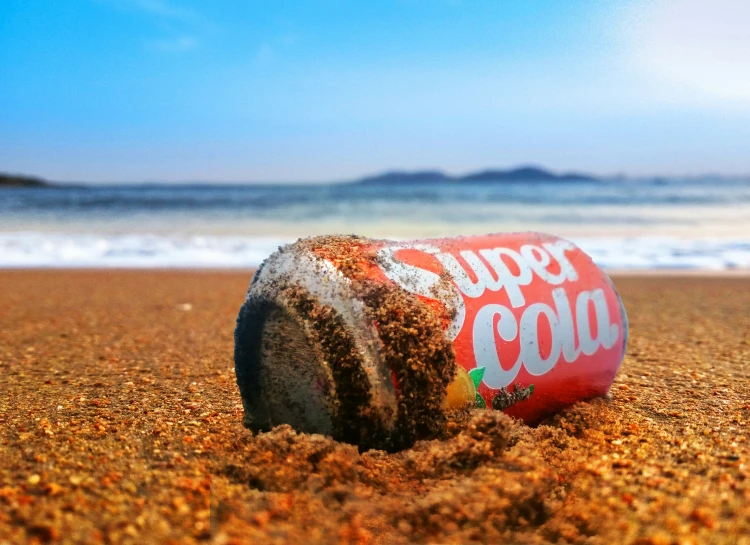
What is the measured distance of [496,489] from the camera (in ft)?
5.63

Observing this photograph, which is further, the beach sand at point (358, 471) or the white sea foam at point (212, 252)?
the white sea foam at point (212, 252)

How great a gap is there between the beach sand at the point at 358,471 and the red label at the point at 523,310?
0.13 meters

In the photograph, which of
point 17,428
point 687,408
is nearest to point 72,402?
point 17,428

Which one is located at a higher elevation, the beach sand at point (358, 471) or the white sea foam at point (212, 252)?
the white sea foam at point (212, 252)

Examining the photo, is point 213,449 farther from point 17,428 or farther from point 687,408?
point 687,408

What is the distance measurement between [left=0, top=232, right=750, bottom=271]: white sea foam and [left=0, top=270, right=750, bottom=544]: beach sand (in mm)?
6123

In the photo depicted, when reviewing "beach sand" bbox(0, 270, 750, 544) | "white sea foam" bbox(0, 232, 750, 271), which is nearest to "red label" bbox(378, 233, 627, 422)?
"beach sand" bbox(0, 270, 750, 544)

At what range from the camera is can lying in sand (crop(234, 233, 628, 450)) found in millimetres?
1837

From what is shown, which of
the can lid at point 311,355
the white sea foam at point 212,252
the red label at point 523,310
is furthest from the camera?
the white sea foam at point 212,252

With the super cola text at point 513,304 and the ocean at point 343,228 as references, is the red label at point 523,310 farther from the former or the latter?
the ocean at point 343,228

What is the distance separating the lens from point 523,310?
211 cm

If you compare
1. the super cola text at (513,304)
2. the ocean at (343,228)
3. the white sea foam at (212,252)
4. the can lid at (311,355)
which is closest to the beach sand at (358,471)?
the can lid at (311,355)

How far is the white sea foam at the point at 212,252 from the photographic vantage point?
895 centimetres

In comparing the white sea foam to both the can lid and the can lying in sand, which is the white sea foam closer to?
the can lying in sand
